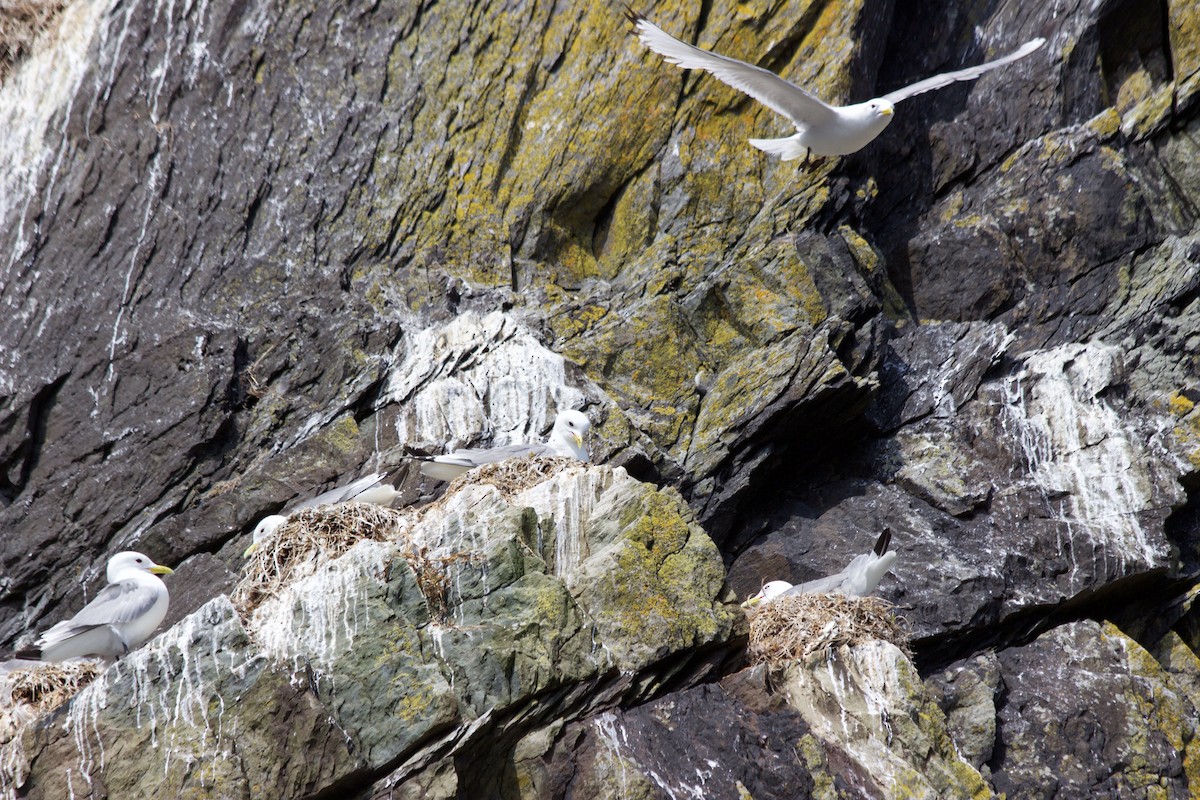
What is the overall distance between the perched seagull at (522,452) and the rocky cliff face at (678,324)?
2.62 feet

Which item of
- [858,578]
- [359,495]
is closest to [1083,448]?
[858,578]

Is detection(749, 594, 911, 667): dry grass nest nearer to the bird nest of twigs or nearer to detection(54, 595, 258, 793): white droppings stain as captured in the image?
the bird nest of twigs

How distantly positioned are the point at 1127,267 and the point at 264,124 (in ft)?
26.4

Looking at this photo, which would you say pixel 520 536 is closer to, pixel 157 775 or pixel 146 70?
pixel 157 775

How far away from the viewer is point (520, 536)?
7059 millimetres

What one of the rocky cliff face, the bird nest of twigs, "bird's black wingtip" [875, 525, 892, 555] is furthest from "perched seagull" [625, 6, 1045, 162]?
"bird's black wingtip" [875, 525, 892, 555]

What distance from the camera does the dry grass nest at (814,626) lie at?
7.51 metres

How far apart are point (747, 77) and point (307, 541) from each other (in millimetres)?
5110

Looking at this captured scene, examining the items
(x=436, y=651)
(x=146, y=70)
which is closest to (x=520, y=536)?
(x=436, y=651)

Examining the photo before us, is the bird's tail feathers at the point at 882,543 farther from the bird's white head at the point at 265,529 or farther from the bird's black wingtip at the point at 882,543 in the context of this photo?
the bird's white head at the point at 265,529

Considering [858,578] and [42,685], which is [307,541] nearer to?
[42,685]

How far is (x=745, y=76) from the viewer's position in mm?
9781

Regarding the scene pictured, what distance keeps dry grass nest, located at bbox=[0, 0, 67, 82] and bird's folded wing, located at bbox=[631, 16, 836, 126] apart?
6.35 metres

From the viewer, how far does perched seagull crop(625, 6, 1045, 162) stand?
31.2 ft
